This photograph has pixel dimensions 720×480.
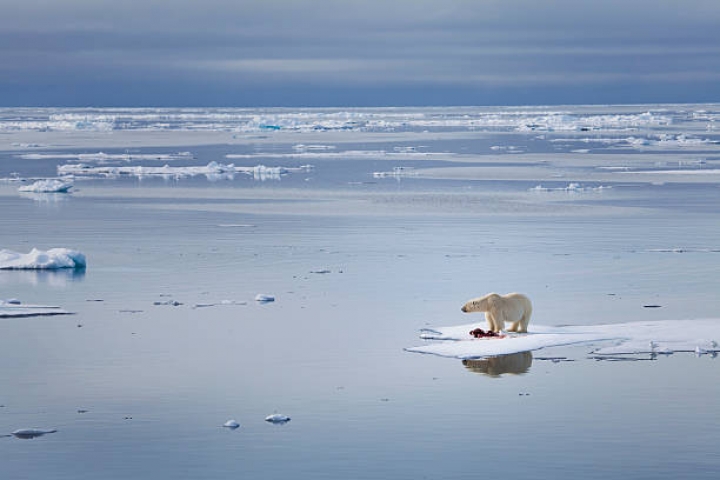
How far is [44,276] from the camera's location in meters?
16.2

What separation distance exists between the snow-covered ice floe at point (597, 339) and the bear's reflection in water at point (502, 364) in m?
0.10

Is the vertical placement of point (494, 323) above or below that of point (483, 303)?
below

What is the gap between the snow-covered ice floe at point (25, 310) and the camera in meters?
13.3

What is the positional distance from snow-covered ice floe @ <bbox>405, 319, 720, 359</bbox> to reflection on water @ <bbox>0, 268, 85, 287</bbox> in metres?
5.54

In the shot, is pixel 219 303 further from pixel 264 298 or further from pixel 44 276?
pixel 44 276

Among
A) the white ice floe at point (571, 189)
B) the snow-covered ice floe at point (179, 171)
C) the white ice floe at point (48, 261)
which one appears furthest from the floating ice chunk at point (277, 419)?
the snow-covered ice floe at point (179, 171)

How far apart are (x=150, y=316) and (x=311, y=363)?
2.76 metres

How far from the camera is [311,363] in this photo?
10859 mm

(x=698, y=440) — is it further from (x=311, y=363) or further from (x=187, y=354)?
(x=187, y=354)

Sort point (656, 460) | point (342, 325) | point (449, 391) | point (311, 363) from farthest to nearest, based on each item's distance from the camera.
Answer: point (342, 325)
point (311, 363)
point (449, 391)
point (656, 460)

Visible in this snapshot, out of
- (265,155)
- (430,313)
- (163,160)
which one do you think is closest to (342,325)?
(430,313)

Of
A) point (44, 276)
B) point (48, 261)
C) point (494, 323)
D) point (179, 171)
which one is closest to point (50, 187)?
point (179, 171)

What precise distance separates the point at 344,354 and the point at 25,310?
12.7 ft

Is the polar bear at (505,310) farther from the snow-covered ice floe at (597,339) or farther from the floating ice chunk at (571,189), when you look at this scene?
the floating ice chunk at (571,189)
